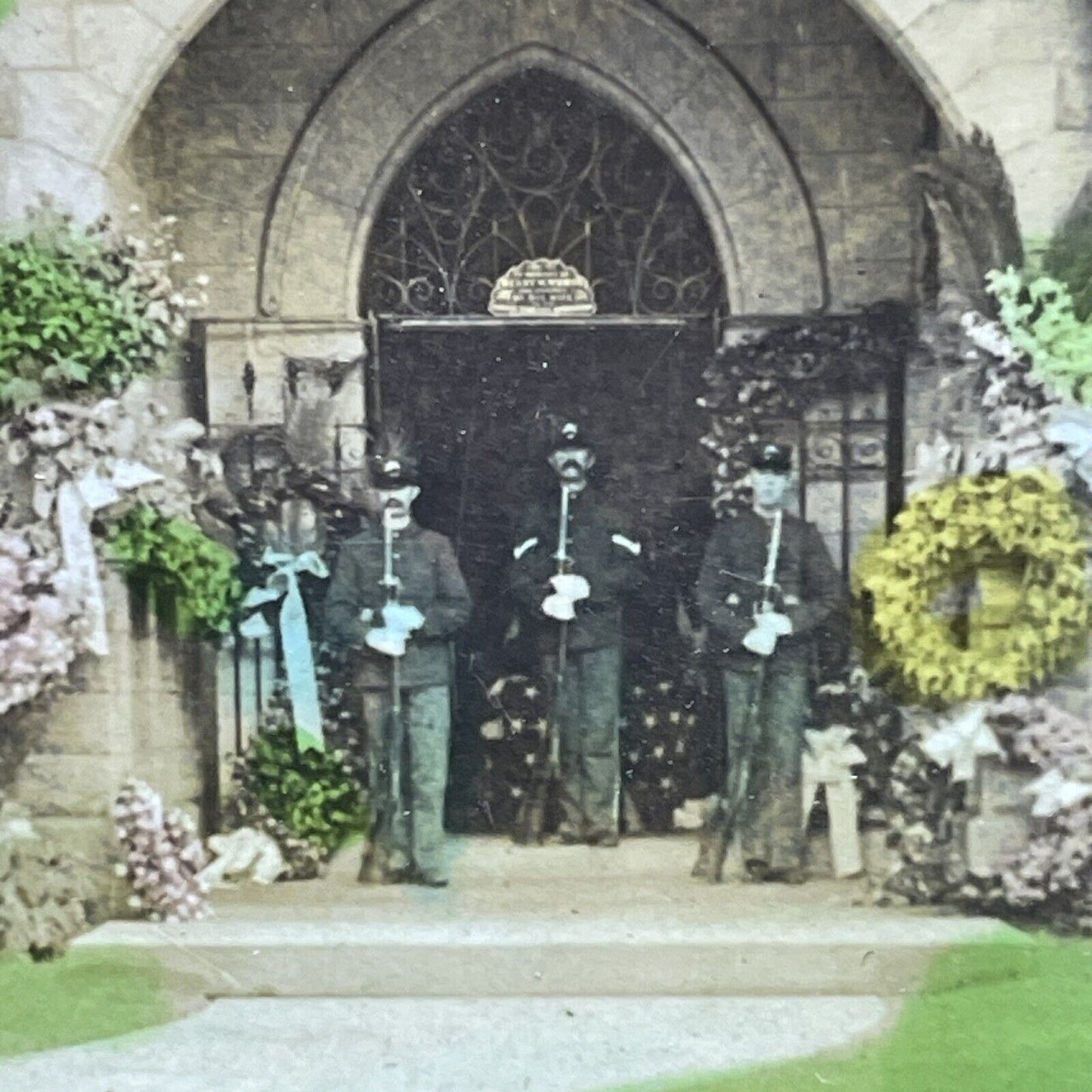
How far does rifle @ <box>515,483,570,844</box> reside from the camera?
3396 millimetres

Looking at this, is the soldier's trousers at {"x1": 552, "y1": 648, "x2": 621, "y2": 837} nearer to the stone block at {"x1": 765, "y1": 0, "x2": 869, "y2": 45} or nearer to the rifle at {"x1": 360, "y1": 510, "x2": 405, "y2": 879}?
the rifle at {"x1": 360, "y1": 510, "x2": 405, "y2": 879}

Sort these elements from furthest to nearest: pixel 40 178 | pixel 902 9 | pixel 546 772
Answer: pixel 546 772 → pixel 40 178 → pixel 902 9

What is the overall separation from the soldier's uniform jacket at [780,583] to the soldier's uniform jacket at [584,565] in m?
0.18

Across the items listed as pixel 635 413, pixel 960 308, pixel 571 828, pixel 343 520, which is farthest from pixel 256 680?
pixel 960 308

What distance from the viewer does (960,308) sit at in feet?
10.8

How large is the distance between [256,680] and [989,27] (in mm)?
2003

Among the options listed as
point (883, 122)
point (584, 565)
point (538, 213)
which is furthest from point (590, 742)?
point (883, 122)

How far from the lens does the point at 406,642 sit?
11.2 feet

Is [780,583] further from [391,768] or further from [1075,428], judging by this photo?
[391,768]

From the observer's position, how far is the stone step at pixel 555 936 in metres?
3.37

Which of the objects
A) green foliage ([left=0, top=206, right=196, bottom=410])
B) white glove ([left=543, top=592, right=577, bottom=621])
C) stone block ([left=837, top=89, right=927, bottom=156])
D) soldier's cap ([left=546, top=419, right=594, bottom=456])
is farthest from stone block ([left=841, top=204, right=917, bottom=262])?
green foliage ([left=0, top=206, right=196, bottom=410])

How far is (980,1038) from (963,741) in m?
0.61

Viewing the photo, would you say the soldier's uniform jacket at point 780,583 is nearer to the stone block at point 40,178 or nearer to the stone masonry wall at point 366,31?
the stone masonry wall at point 366,31

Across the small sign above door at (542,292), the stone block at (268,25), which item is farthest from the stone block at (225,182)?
the small sign above door at (542,292)
